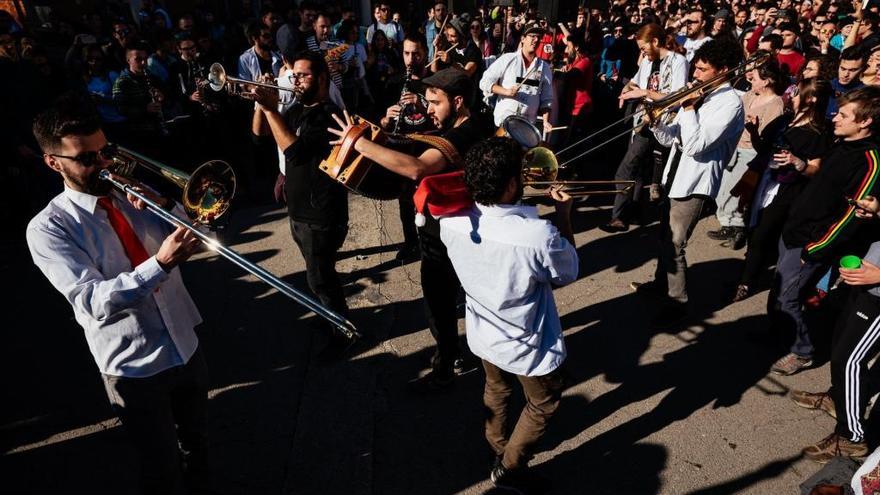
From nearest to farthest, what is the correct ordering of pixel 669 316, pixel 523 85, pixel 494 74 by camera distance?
1. pixel 669 316
2. pixel 523 85
3. pixel 494 74

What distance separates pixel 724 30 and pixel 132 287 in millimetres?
9482

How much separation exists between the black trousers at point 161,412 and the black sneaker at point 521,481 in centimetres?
162

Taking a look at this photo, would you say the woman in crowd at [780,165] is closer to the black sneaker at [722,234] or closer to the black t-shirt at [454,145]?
the black sneaker at [722,234]

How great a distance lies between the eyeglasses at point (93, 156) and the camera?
6.89ft

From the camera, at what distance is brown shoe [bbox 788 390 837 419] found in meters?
3.48

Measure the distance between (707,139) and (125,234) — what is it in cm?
369

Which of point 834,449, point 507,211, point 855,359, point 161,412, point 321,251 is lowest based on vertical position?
point 834,449

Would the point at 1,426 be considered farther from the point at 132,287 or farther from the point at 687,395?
the point at 687,395

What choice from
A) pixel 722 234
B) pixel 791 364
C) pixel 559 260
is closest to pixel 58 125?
pixel 559 260

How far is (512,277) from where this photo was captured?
7.71 ft

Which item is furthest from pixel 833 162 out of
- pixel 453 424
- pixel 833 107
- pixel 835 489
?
pixel 453 424

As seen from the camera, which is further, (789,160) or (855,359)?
(789,160)

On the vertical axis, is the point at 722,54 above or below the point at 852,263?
above

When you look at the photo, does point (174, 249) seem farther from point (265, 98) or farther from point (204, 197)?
point (265, 98)
